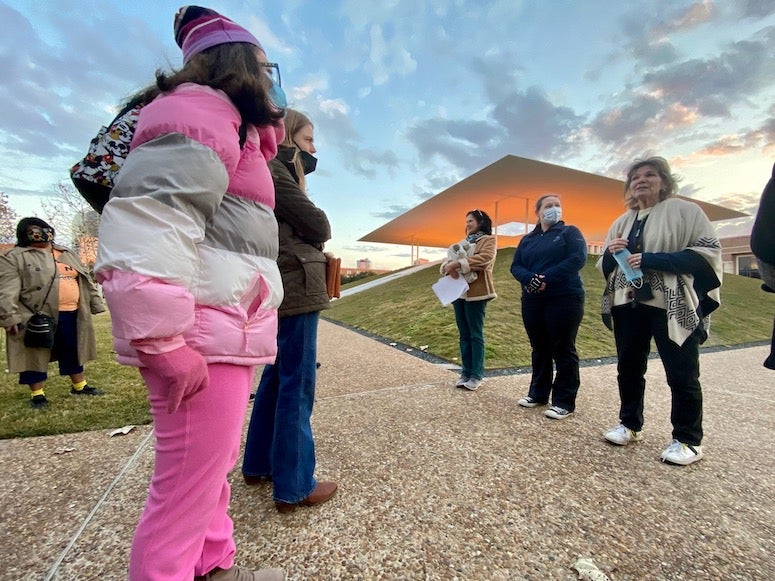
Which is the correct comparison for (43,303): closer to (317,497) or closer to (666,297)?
(317,497)

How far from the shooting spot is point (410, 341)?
7453 mm

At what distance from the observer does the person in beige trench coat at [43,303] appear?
11.8 feet

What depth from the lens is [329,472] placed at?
2398 millimetres

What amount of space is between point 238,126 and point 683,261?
2.67 meters

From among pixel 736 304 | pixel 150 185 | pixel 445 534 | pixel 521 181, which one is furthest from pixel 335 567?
pixel 521 181

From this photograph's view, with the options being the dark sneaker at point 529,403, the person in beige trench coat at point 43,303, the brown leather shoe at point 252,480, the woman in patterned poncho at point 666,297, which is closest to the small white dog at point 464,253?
the dark sneaker at point 529,403

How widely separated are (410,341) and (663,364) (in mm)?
4983

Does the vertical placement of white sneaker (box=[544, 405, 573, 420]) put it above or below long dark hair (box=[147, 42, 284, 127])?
below

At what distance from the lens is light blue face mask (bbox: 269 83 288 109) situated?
1300 mm

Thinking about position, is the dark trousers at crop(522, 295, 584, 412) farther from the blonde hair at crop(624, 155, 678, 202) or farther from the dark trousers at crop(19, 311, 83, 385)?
the dark trousers at crop(19, 311, 83, 385)

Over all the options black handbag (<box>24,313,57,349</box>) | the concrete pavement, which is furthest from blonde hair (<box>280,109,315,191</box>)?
black handbag (<box>24,313,57,349</box>)

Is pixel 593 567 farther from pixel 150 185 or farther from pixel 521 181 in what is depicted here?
pixel 521 181

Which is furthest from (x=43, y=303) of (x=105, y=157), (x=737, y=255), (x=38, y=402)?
(x=737, y=255)

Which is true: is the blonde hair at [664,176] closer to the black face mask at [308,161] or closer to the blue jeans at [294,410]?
the black face mask at [308,161]
